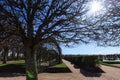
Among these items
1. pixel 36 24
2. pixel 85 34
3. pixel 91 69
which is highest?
pixel 36 24

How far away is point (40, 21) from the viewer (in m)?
8.07

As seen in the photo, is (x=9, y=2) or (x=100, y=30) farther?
(x=100, y=30)

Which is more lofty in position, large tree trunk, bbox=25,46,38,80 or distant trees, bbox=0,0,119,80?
distant trees, bbox=0,0,119,80

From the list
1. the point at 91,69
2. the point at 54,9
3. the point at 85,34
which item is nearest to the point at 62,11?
the point at 54,9

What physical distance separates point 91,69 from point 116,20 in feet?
47.3

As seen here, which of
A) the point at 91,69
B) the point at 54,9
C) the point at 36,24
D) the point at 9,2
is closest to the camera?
the point at 9,2

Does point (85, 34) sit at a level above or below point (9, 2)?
below

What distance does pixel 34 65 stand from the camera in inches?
307

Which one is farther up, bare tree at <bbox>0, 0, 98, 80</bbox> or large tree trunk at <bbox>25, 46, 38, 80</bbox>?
bare tree at <bbox>0, 0, 98, 80</bbox>

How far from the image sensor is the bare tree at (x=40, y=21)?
749 cm

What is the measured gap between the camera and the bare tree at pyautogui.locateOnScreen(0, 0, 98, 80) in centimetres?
749

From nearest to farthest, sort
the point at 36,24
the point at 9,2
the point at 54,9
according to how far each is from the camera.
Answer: the point at 9,2, the point at 54,9, the point at 36,24

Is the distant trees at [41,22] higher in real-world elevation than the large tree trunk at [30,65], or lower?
higher

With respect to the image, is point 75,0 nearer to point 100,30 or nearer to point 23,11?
point 100,30
